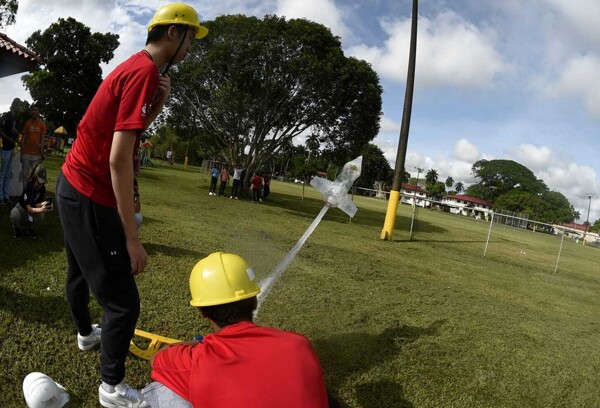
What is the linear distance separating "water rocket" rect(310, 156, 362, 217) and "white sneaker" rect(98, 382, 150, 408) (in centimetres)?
309

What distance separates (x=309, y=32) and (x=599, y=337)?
49.1 ft

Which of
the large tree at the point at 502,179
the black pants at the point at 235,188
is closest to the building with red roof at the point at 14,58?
the black pants at the point at 235,188

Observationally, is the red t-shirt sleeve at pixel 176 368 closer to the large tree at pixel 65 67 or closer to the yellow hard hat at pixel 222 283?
the yellow hard hat at pixel 222 283

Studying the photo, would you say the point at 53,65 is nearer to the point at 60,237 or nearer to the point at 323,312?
the point at 60,237

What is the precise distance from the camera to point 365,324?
4.82 meters

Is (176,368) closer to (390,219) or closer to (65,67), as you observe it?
(390,219)

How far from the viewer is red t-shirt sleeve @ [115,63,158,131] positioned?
2.08m

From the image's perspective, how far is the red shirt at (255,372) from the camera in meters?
1.54

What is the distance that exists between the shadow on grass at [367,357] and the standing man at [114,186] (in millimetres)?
1703

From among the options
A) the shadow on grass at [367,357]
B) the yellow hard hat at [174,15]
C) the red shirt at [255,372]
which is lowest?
the shadow on grass at [367,357]

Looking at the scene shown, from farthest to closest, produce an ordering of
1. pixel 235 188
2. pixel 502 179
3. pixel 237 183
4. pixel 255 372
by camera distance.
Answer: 1. pixel 502 179
2. pixel 237 183
3. pixel 235 188
4. pixel 255 372

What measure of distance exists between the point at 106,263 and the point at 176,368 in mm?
730

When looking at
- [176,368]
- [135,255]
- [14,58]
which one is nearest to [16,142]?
[14,58]

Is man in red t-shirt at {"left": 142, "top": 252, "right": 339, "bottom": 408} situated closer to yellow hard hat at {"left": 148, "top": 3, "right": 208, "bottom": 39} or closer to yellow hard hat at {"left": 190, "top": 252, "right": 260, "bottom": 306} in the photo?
yellow hard hat at {"left": 190, "top": 252, "right": 260, "bottom": 306}
